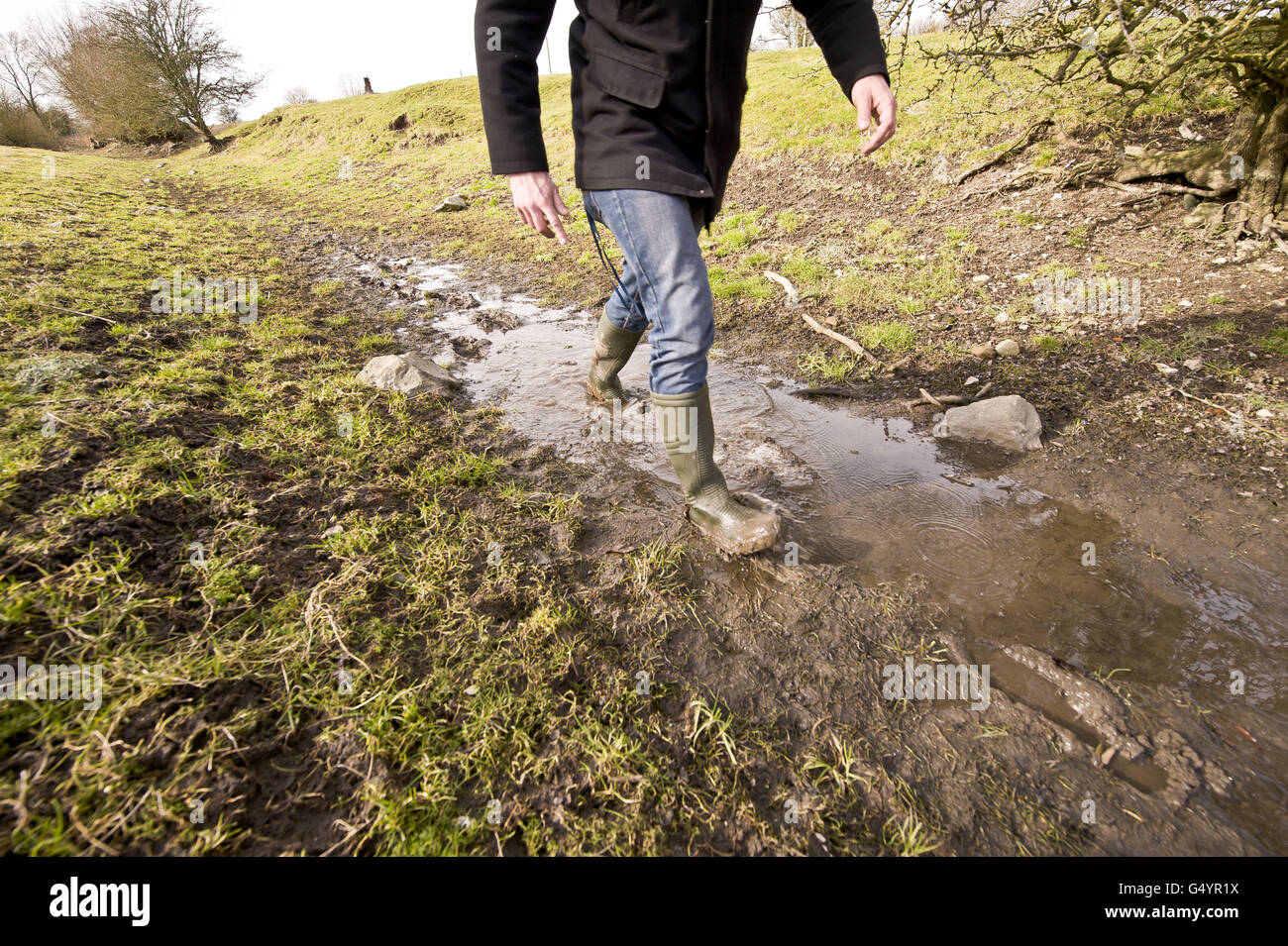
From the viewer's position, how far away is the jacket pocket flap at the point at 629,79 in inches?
73.9

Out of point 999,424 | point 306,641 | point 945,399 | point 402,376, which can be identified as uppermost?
point 402,376

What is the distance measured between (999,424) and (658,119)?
2.64 m

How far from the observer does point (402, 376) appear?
3.66 meters

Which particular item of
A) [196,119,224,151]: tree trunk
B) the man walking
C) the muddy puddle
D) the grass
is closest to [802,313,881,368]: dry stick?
the muddy puddle

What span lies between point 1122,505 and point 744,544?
80.1 inches

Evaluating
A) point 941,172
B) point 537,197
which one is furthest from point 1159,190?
point 537,197

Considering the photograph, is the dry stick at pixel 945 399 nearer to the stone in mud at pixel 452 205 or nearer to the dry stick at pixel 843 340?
A: the dry stick at pixel 843 340

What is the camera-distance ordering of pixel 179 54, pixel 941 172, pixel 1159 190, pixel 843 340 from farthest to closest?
pixel 179 54
pixel 941 172
pixel 1159 190
pixel 843 340

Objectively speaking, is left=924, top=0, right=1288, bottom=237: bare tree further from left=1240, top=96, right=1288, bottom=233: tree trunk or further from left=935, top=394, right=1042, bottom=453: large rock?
left=935, top=394, right=1042, bottom=453: large rock

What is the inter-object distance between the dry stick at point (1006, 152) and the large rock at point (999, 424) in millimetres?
4977

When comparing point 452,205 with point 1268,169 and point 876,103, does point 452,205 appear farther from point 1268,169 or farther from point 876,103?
point 1268,169

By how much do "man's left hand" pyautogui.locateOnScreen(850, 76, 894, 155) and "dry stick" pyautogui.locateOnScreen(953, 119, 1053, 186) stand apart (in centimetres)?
580
